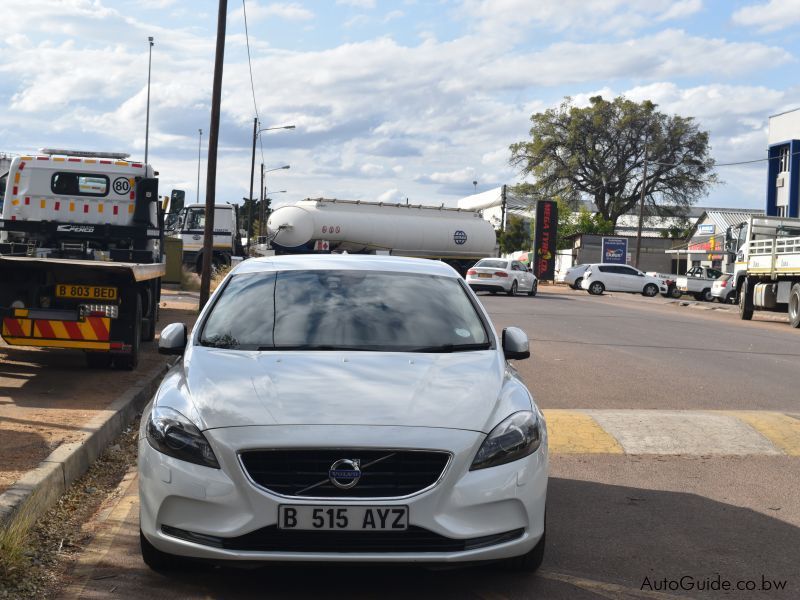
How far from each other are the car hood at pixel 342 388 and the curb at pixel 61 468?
120 centimetres

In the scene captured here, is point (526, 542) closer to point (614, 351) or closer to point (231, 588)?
point (231, 588)

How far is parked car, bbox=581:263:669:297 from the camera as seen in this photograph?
50531 mm

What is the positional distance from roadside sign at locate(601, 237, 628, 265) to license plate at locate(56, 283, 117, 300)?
5966 centimetres

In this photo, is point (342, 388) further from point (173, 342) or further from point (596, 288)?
point (596, 288)

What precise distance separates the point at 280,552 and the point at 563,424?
5.13 meters

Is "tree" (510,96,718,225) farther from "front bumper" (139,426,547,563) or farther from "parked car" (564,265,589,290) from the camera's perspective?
"front bumper" (139,426,547,563)

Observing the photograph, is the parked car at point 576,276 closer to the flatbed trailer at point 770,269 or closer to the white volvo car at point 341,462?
the flatbed trailer at point 770,269

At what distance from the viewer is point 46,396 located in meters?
9.87

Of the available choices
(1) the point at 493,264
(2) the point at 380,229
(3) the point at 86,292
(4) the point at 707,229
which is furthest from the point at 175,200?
(4) the point at 707,229

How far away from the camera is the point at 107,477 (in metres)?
7.37

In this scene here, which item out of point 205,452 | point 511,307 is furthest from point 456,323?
point 511,307

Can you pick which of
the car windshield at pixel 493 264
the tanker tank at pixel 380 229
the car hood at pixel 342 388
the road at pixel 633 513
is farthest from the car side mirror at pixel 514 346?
the tanker tank at pixel 380 229

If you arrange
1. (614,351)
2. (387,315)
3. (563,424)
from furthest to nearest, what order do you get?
1. (614,351)
2. (563,424)
3. (387,315)

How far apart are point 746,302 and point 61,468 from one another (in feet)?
85.9
